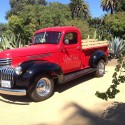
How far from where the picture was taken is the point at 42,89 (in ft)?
24.3

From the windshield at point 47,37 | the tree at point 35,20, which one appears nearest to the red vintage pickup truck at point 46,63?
the windshield at point 47,37

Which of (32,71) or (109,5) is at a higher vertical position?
(109,5)

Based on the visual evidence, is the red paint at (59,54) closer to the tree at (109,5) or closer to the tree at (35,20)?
the tree at (35,20)

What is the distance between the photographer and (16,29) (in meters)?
25.7

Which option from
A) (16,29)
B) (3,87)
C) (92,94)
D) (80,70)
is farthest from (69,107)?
(16,29)

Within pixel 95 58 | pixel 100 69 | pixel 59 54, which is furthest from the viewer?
pixel 100 69

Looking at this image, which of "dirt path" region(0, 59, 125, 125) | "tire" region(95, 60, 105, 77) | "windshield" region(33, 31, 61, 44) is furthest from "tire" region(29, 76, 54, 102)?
"tire" region(95, 60, 105, 77)

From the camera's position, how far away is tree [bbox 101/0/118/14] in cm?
4535

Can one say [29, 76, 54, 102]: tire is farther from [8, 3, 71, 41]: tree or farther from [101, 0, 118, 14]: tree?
[101, 0, 118, 14]: tree

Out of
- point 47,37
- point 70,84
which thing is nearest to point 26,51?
point 47,37

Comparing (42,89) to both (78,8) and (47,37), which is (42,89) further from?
(78,8)

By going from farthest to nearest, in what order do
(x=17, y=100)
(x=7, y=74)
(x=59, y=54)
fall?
(x=59, y=54)
(x=17, y=100)
(x=7, y=74)

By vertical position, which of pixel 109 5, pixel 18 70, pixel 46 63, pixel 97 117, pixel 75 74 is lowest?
pixel 97 117

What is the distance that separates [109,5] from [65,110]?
42202 mm
